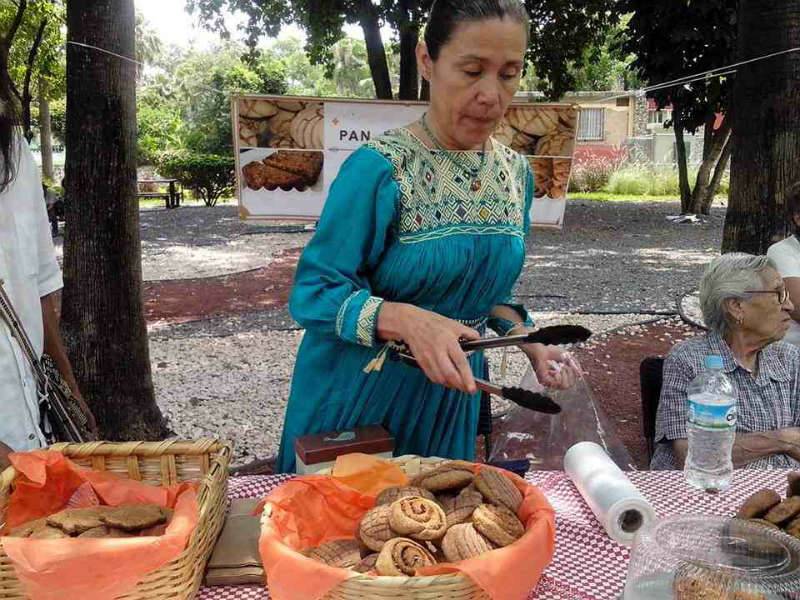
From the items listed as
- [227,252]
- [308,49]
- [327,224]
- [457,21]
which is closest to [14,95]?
[327,224]

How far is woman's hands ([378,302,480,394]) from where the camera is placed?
53.9 inches

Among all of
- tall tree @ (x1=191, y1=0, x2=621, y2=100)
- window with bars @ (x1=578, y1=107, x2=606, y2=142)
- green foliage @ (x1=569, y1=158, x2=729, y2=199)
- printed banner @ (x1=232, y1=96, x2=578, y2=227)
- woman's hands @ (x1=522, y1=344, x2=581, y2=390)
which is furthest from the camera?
window with bars @ (x1=578, y1=107, x2=606, y2=142)

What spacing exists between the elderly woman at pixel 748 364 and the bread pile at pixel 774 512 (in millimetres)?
1288

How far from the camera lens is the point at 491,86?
1578mm

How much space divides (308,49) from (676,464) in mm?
14290

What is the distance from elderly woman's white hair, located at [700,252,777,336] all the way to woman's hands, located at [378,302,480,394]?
177 cm

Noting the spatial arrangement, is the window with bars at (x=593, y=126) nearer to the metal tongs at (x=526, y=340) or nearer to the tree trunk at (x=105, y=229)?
the tree trunk at (x=105, y=229)

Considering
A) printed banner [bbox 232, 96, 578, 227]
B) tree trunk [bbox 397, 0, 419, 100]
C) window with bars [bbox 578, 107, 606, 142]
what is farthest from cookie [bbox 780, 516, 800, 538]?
window with bars [bbox 578, 107, 606, 142]

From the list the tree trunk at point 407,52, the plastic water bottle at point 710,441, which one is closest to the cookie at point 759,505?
the plastic water bottle at point 710,441

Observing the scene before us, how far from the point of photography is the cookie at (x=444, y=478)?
4.56 feet

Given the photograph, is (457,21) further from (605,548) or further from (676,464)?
(676,464)

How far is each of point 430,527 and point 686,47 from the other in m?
15.2

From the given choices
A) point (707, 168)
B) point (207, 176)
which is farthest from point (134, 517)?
point (207, 176)

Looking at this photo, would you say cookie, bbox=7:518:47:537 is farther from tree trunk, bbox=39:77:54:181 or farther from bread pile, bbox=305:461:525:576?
tree trunk, bbox=39:77:54:181
